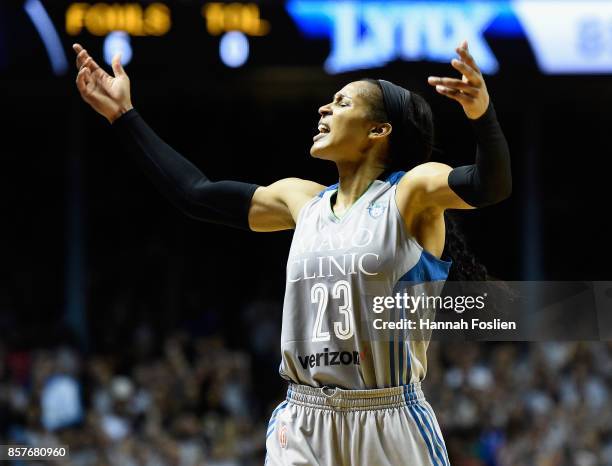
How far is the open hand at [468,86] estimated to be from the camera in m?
3.11

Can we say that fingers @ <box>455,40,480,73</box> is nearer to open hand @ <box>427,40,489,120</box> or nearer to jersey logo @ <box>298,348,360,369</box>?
open hand @ <box>427,40,489,120</box>

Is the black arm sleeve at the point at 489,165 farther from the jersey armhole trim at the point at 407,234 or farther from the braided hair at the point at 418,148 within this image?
the braided hair at the point at 418,148

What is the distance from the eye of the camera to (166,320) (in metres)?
11.4

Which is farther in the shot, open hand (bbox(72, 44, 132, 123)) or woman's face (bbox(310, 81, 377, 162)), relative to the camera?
open hand (bbox(72, 44, 132, 123))

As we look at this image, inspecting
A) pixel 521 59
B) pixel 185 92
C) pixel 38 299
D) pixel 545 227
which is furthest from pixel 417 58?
pixel 38 299

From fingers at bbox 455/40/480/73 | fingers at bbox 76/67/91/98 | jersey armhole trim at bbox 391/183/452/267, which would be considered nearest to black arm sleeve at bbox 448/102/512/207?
fingers at bbox 455/40/480/73

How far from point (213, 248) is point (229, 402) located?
278 cm

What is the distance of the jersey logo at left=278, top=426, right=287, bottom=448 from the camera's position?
3572 millimetres

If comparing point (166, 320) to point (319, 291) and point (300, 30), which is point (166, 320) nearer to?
point (300, 30)

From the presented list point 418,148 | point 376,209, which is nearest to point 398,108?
point 418,148

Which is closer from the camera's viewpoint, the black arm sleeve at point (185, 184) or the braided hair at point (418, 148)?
the braided hair at point (418, 148)

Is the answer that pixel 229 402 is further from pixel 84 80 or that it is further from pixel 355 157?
pixel 355 157

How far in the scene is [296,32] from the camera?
10.0 meters

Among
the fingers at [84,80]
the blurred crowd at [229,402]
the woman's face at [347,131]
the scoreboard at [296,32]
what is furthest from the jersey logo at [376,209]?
the scoreboard at [296,32]
